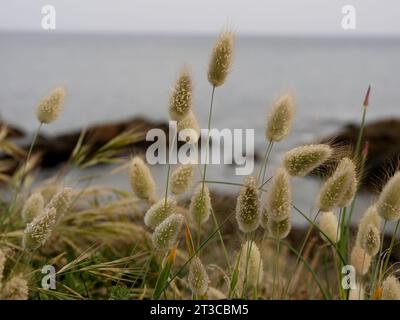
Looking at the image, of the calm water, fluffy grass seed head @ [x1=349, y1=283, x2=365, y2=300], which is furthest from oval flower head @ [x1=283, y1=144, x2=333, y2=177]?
the calm water

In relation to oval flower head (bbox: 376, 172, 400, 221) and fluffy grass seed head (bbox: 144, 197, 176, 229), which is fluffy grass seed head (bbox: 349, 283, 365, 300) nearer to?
oval flower head (bbox: 376, 172, 400, 221)

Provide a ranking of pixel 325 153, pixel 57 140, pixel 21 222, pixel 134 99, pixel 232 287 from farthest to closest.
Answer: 1. pixel 134 99
2. pixel 57 140
3. pixel 21 222
4. pixel 232 287
5. pixel 325 153

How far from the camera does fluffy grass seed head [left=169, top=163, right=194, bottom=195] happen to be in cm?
119

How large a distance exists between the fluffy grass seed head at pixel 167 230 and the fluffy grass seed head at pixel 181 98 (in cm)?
18

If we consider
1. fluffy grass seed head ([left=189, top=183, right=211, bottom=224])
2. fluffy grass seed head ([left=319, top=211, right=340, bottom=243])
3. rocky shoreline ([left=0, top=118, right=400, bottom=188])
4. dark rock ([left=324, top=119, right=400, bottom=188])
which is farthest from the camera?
dark rock ([left=324, top=119, right=400, bottom=188])

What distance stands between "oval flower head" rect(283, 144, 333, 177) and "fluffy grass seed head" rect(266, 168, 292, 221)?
0.02 metres

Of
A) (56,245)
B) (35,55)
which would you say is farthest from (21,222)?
(35,55)

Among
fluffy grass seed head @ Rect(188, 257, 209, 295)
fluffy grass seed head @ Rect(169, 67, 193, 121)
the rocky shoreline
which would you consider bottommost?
fluffy grass seed head @ Rect(188, 257, 209, 295)

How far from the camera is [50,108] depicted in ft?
4.16

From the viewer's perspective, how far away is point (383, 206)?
1117 mm

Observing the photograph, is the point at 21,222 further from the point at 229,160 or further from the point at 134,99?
the point at 134,99

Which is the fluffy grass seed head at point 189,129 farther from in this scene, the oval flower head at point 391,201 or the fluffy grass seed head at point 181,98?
the oval flower head at point 391,201

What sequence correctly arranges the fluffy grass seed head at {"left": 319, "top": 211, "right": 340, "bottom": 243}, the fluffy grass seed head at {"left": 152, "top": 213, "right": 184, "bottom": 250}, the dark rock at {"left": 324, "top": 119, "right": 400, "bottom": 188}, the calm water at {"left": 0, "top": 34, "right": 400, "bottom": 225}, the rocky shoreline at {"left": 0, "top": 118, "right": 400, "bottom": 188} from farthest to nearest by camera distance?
the calm water at {"left": 0, "top": 34, "right": 400, "bottom": 225} < the dark rock at {"left": 324, "top": 119, "right": 400, "bottom": 188} < the rocky shoreline at {"left": 0, "top": 118, "right": 400, "bottom": 188} < the fluffy grass seed head at {"left": 319, "top": 211, "right": 340, "bottom": 243} < the fluffy grass seed head at {"left": 152, "top": 213, "right": 184, "bottom": 250}

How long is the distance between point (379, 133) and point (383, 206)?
542cm
